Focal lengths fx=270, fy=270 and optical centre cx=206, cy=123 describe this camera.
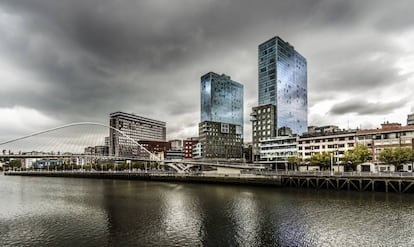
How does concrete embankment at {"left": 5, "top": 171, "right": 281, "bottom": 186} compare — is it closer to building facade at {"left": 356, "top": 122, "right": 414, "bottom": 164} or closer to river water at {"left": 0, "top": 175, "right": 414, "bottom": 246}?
river water at {"left": 0, "top": 175, "right": 414, "bottom": 246}

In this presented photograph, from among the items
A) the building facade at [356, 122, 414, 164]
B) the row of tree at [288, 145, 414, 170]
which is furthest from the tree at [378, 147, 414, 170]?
the building facade at [356, 122, 414, 164]

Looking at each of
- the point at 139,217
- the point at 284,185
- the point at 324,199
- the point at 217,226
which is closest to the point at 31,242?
the point at 139,217

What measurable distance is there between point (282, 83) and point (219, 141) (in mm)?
51497

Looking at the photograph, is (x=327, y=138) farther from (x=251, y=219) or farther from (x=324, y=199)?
(x=251, y=219)

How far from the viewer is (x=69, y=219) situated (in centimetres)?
3044

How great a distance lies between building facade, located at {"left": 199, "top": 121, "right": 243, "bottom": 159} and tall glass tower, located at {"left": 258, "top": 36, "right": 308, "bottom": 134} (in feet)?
115

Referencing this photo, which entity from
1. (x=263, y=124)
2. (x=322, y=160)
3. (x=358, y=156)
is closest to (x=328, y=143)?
(x=322, y=160)

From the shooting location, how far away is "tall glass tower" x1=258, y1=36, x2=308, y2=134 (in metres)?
140

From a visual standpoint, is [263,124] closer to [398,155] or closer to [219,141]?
[219,141]

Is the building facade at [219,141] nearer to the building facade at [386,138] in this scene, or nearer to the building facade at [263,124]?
the building facade at [263,124]

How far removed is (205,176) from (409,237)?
59242 millimetres

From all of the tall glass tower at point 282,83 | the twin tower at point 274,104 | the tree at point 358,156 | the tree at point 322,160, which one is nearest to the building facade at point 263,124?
the twin tower at point 274,104

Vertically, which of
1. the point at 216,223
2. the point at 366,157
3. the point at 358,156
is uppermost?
the point at 358,156

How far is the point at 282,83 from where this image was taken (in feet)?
468
